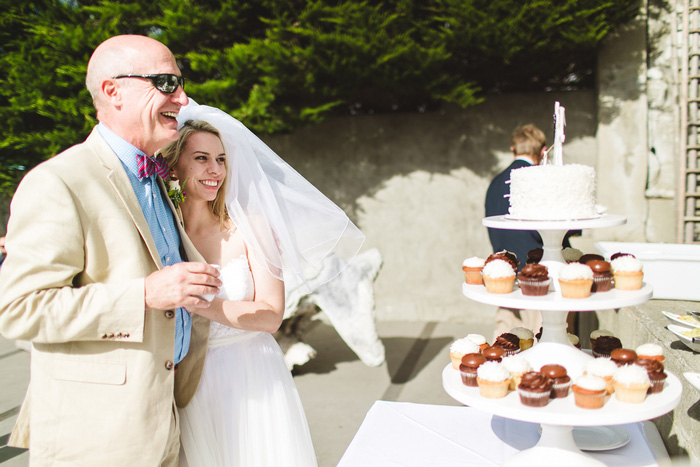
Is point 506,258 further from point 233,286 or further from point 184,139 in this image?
point 184,139

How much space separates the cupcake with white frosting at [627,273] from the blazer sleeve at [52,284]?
1.50 meters

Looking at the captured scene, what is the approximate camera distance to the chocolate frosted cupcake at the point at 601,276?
5.61 ft

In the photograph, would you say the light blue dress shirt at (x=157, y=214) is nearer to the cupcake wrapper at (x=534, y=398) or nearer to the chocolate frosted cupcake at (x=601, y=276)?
the cupcake wrapper at (x=534, y=398)

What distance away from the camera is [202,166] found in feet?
6.83

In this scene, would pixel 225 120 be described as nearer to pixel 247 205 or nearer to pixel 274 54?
pixel 247 205

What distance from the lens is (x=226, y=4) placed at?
5.04 meters

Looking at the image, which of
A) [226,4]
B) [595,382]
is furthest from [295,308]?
[595,382]

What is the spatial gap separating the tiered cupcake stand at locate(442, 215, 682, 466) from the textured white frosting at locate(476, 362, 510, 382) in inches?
2.4

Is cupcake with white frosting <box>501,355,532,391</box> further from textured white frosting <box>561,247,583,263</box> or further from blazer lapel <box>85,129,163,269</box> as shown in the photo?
blazer lapel <box>85,129,163,269</box>

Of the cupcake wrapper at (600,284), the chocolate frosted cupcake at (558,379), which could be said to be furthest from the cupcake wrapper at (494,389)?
the cupcake wrapper at (600,284)

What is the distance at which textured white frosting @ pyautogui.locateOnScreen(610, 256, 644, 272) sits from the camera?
5.58ft

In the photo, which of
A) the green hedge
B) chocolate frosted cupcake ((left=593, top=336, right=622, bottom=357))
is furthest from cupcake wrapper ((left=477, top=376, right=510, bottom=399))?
the green hedge

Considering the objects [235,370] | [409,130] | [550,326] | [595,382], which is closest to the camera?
[595,382]

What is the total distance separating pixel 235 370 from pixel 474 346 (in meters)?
0.93
